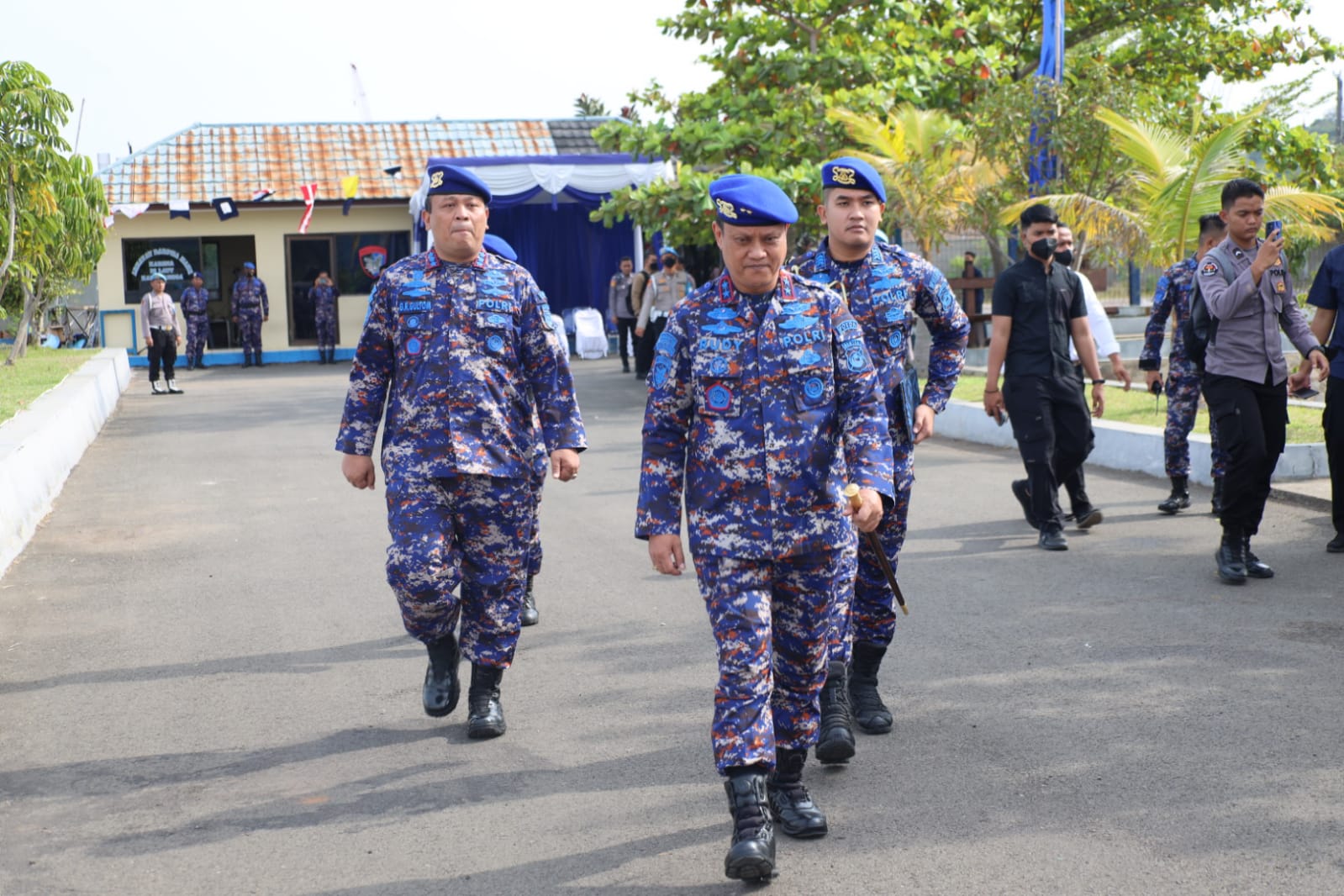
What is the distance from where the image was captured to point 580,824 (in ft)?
14.5

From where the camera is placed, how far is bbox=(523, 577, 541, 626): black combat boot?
23.3ft

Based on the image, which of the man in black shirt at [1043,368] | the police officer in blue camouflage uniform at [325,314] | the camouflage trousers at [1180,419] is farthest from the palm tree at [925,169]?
the police officer in blue camouflage uniform at [325,314]

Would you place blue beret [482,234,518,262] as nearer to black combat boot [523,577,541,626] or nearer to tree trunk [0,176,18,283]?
black combat boot [523,577,541,626]

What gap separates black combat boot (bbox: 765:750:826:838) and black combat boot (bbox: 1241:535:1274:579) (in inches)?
160

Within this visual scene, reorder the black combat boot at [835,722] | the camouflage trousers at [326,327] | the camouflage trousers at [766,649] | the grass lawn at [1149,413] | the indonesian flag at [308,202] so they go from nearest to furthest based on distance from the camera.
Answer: the camouflage trousers at [766,649]
the black combat boot at [835,722]
the grass lawn at [1149,413]
the camouflage trousers at [326,327]
the indonesian flag at [308,202]

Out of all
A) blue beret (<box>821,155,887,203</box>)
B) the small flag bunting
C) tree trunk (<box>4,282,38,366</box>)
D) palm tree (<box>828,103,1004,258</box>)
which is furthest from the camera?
the small flag bunting

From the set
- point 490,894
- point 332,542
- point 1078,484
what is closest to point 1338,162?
point 1078,484

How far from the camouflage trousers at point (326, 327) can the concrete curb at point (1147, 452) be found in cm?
1952

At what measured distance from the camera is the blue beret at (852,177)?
507 cm

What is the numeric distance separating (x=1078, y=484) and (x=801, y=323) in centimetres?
542

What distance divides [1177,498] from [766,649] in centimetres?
639

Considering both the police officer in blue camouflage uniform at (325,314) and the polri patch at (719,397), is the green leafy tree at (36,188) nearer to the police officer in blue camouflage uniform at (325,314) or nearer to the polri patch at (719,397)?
the police officer in blue camouflage uniform at (325,314)

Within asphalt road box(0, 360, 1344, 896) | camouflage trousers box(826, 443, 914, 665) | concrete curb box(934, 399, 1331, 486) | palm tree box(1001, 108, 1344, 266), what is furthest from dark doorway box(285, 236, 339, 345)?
camouflage trousers box(826, 443, 914, 665)

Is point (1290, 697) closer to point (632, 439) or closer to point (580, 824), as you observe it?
point (580, 824)
